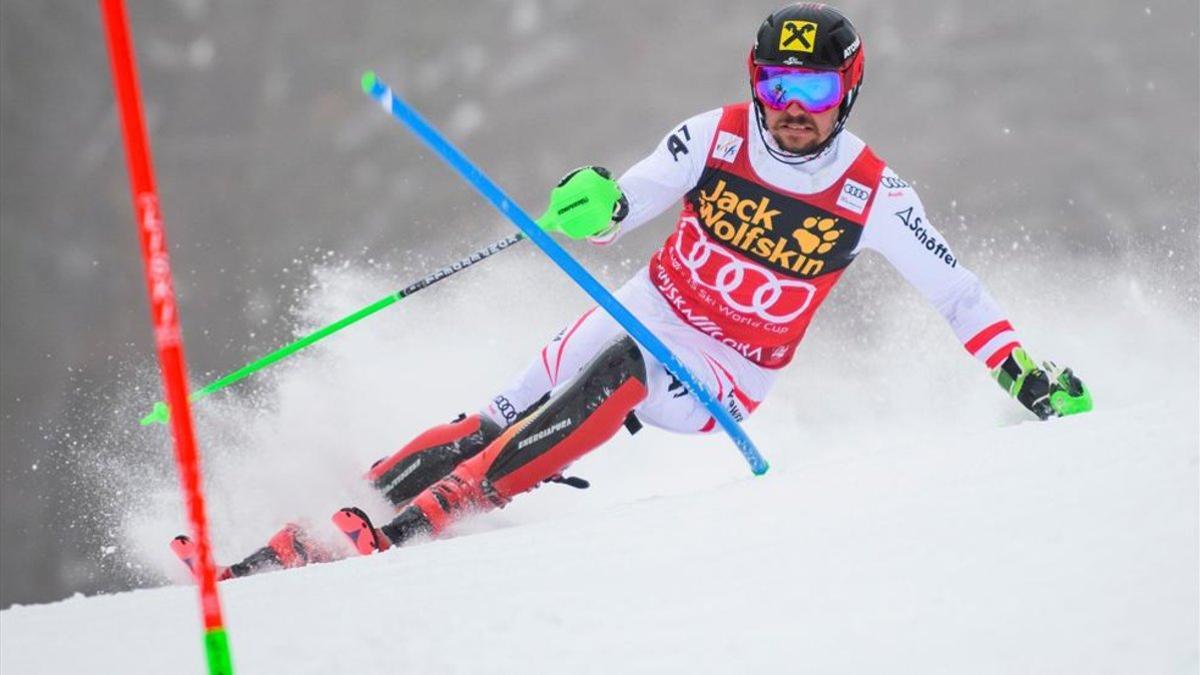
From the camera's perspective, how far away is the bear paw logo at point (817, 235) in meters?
3.07

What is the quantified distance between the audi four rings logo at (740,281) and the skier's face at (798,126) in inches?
12.3

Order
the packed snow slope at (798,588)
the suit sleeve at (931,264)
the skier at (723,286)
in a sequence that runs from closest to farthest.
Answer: the packed snow slope at (798,588) < the skier at (723,286) < the suit sleeve at (931,264)

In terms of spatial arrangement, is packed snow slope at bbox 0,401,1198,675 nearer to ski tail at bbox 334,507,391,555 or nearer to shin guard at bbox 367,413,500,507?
ski tail at bbox 334,507,391,555

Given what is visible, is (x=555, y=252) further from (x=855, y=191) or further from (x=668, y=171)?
(x=855, y=191)

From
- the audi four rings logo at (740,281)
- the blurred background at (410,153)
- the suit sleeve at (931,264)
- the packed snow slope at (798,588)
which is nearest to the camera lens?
the packed snow slope at (798,588)

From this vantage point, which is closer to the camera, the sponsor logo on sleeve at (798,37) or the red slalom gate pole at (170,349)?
the red slalom gate pole at (170,349)

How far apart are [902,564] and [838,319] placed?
418 cm

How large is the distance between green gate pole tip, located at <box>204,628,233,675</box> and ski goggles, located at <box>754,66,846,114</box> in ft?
6.09

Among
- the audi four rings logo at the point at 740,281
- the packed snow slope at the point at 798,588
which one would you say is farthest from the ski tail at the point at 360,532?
the audi four rings logo at the point at 740,281

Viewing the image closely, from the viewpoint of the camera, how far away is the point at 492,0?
241 inches

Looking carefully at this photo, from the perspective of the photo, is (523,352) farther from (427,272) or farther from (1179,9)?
(1179,9)

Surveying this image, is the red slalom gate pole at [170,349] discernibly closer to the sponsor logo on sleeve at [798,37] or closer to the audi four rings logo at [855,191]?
the sponsor logo on sleeve at [798,37]

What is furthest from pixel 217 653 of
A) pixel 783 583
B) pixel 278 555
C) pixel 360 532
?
pixel 278 555

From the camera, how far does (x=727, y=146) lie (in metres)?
3.10
